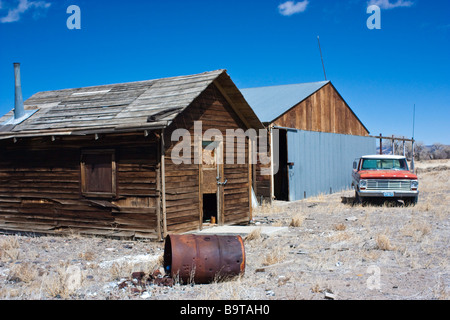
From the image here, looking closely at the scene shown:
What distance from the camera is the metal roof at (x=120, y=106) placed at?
10.7m

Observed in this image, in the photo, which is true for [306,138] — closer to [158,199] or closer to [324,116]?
[324,116]

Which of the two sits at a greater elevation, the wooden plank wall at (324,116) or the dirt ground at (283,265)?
the wooden plank wall at (324,116)

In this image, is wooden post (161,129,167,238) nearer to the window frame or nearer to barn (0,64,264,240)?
barn (0,64,264,240)

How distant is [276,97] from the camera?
22562mm

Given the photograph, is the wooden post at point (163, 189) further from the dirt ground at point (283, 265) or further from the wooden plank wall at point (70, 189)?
the dirt ground at point (283, 265)

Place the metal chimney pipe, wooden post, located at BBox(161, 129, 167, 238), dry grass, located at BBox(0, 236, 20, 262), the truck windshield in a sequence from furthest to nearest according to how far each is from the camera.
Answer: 1. the truck windshield
2. the metal chimney pipe
3. wooden post, located at BBox(161, 129, 167, 238)
4. dry grass, located at BBox(0, 236, 20, 262)

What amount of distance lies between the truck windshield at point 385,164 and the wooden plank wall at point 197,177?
5832mm

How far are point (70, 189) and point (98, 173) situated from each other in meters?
1.08

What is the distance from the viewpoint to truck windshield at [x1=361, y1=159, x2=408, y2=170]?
1683 centimetres

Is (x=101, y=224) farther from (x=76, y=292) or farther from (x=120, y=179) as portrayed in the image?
(x=76, y=292)

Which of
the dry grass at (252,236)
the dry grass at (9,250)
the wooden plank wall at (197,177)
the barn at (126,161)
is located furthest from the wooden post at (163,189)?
the dry grass at (9,250)

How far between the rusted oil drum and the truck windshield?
36.7ft

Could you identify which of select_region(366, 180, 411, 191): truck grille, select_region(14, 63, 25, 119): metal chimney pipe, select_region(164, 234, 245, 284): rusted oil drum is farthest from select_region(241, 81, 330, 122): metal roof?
select_region(164, 234, 245, 284): rusted oil drum

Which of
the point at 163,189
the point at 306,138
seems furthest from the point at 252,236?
the point at 306,138
